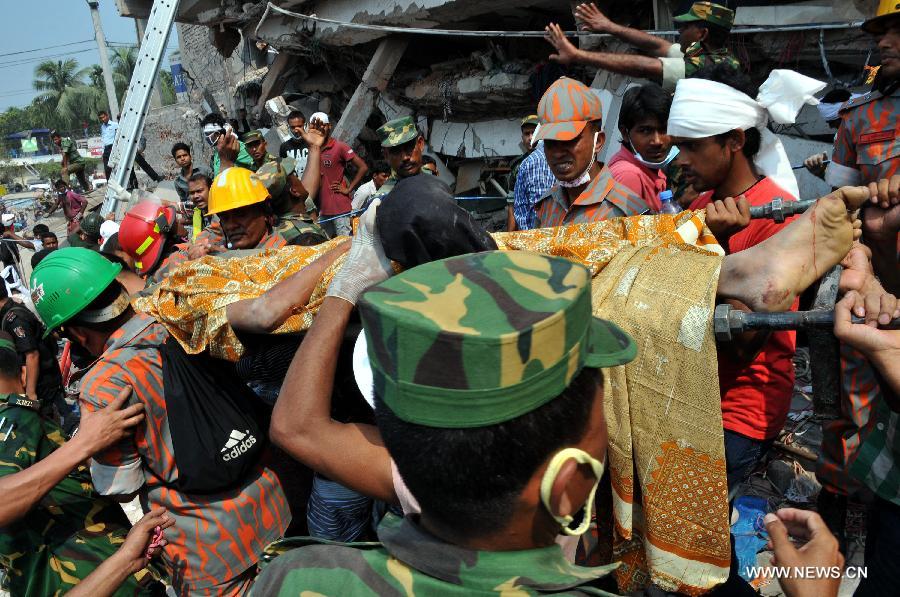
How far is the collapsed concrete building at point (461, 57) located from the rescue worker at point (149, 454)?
13.7 ft

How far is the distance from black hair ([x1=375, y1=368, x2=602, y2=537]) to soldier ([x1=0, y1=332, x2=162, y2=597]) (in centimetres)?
144

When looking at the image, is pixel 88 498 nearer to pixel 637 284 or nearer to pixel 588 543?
pixel 588 543

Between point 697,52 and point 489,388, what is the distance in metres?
3.50

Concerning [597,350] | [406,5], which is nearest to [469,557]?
[597,350]

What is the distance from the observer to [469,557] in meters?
0.94

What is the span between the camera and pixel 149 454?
6.81 ft

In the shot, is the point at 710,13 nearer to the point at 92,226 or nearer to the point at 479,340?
the point at 479,340

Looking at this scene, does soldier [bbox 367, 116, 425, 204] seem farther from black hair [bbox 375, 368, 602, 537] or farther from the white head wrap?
black hair [bbox 375, 368, 602, 537]

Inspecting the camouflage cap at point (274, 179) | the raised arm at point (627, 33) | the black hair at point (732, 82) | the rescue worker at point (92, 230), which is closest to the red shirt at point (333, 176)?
the camouflage cap at point (274, 179)

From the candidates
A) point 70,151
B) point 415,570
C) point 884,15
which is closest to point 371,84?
point 884,15

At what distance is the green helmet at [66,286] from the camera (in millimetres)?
2178

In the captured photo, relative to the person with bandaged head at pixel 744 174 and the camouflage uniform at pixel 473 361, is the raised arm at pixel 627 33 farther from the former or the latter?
the camouflage uniform at pixel 473 361

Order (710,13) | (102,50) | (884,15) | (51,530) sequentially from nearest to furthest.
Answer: (51,530) → (884,15) → (710,13) → (102,50)

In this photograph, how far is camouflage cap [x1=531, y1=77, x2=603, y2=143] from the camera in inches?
109
